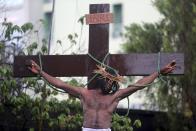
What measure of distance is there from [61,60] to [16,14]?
19334mm

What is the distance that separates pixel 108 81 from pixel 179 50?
16.5ft

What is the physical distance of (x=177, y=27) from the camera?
1101cm

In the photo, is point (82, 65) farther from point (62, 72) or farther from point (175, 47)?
point (175, 47)

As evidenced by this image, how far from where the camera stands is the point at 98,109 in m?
5.98

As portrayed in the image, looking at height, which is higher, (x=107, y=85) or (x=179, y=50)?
(x=179, y=50)

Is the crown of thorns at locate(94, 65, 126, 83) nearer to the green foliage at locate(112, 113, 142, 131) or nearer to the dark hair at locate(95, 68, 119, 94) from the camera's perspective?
the dark hair at locate(95, 68, 119, 94)

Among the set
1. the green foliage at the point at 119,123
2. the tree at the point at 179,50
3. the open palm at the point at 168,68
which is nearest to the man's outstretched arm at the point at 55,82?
the open palm at the point at 168,68

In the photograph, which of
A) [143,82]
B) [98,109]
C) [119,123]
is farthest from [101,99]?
[119,123]

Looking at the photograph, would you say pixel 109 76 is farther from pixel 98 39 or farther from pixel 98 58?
pixel 98 39

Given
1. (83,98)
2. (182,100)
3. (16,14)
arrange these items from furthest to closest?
(16,14), (182,100), (83,98)

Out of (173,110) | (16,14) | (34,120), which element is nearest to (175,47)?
(173,110)

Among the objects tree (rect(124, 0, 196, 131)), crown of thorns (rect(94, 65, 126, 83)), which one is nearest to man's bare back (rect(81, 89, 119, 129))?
crown of thorns (rect(94, 65, 126, 83))

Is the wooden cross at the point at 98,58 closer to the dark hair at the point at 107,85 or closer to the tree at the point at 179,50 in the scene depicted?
the dark hair at the point at 107,85

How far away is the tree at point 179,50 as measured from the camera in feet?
34.2
